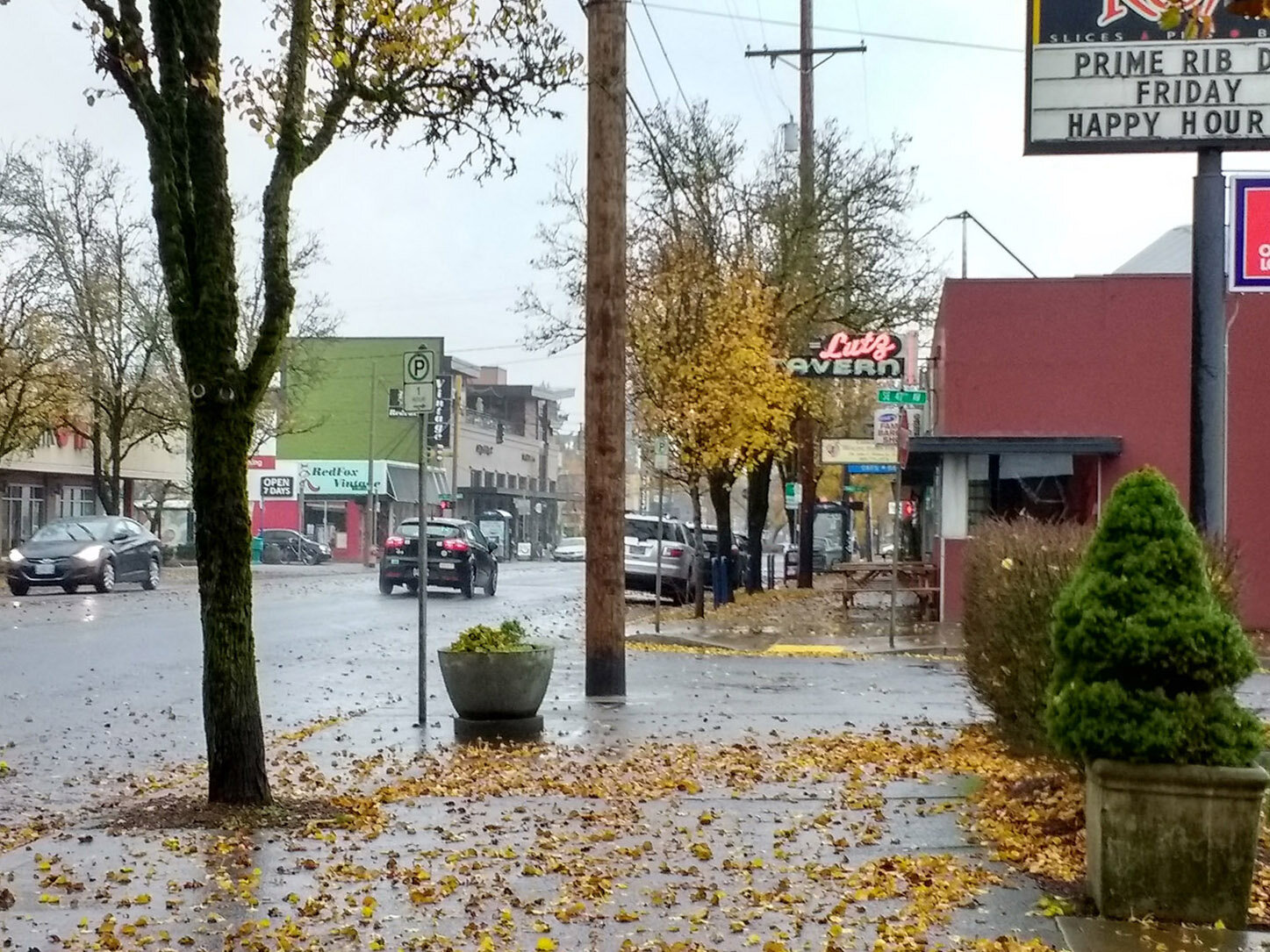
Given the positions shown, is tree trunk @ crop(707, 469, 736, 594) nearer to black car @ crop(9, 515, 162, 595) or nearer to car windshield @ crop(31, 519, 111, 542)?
black car @ crop(9, 515, 162, 595)

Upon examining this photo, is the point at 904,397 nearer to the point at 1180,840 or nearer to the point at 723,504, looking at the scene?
the point at 723,504

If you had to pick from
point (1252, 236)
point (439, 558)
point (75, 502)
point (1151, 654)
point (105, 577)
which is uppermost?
point (1252, 236)

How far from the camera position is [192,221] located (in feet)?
27.3

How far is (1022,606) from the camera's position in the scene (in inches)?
Answer: 344

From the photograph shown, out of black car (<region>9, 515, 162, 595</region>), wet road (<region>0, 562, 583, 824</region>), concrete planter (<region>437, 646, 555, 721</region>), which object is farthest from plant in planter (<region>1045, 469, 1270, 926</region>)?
black car (<region>9, 515, 162, 595</region>)

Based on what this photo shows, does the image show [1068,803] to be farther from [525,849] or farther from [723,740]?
[723,740]

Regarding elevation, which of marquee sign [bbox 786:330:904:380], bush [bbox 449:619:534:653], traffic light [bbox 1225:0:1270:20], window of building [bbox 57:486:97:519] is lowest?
bush [bbox 449:619:534:653]

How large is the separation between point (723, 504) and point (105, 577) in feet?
40.6

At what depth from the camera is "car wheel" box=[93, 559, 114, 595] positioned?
104 ft

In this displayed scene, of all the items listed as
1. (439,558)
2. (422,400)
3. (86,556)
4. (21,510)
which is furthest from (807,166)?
(21,510)

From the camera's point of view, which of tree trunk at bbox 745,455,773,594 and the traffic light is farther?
tree trunk at bbox 745,455,773,594

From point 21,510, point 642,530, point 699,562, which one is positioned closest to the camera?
point 699,562

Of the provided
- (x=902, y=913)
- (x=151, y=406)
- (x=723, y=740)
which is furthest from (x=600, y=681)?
(x=151, y=406)

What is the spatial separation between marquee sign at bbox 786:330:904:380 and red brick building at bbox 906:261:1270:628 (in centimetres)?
136
